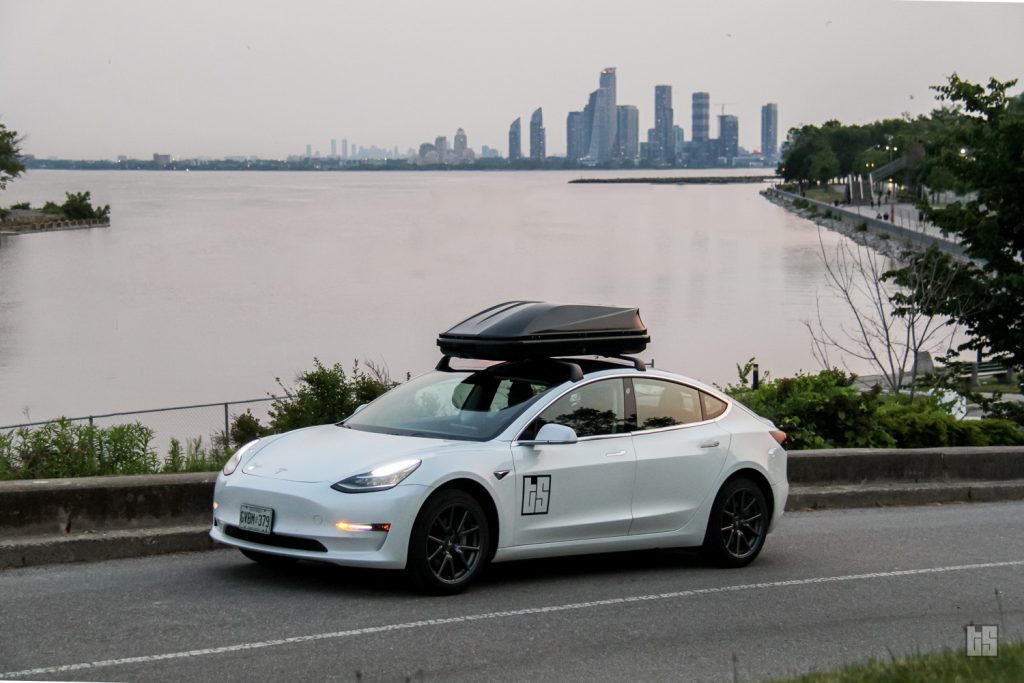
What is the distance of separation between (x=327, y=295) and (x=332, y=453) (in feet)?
212

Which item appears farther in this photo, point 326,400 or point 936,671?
point 326,400

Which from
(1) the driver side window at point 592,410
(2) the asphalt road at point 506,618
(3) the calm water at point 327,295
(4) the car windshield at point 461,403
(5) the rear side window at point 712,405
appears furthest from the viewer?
(3) the calm water at point 327,295

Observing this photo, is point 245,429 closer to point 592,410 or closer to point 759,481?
point 759,481

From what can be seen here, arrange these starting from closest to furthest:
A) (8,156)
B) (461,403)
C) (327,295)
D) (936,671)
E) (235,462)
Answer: (936,671), (235,462), (461,403), (327,295), (8,156)

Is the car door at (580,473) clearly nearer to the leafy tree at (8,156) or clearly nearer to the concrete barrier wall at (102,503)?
the concrete barrier wall at (102,503)

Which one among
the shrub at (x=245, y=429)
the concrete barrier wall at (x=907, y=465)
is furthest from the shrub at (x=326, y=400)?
the concrete barrier wall at (x=907, y=465)

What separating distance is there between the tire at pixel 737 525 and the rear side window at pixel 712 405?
1.70 feet

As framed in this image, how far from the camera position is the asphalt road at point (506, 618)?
22.7ft

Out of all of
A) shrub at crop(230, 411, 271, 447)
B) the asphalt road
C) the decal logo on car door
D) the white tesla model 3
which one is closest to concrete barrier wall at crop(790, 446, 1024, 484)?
the asphalt road

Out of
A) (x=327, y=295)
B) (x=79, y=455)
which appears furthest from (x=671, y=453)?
(x=327, y=295)

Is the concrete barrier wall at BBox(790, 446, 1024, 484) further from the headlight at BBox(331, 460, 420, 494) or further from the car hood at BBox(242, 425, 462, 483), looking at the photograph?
the headlight at BBox(331, 460, 420, 494)

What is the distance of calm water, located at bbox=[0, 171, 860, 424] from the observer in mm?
47125

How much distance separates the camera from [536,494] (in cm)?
879

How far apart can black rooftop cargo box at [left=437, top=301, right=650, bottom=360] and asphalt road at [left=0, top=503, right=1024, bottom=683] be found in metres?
1.57
